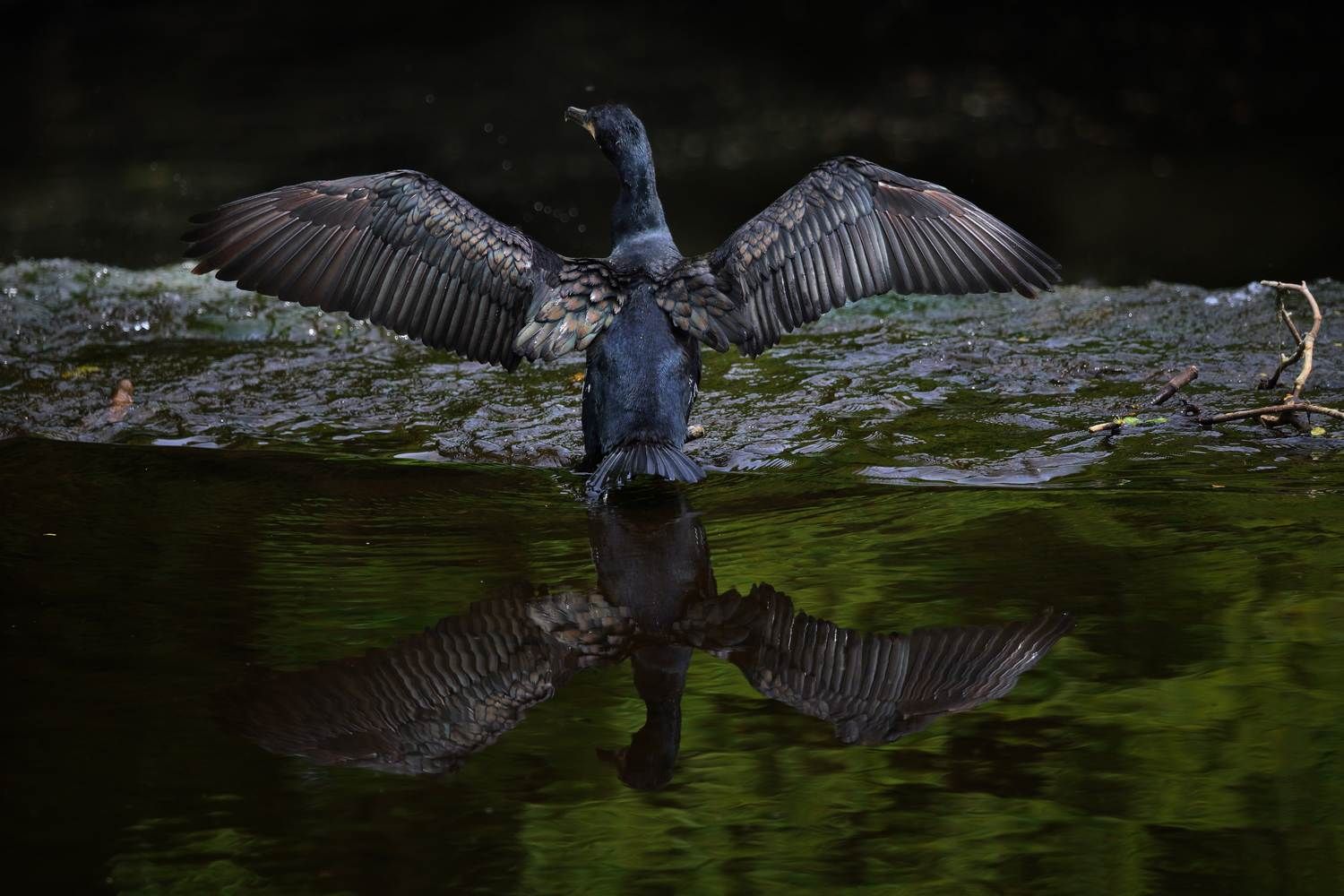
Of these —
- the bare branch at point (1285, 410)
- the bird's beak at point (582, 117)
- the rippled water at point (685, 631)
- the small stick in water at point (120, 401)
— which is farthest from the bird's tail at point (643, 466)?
the small stick in water at point (120, 401)

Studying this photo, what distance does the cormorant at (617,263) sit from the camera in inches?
220

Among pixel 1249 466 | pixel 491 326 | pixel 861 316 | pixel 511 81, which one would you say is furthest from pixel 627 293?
pixel 511 81

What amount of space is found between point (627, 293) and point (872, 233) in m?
1.05

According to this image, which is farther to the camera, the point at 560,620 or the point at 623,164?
the point at 623,164

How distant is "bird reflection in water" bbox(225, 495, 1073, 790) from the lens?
353cm

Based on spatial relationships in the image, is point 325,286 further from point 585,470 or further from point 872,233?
point 872,233

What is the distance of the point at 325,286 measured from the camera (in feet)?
19.0

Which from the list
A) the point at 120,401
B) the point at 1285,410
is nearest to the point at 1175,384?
the point at 1285,410

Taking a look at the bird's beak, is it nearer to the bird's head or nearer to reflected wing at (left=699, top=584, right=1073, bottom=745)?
the bird's head

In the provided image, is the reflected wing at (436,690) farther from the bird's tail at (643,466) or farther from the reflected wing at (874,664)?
the bird's tail at (643,466)

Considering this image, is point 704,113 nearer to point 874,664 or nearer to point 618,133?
point 618,133

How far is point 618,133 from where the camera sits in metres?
5.97

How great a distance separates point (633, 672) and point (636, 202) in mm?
2591

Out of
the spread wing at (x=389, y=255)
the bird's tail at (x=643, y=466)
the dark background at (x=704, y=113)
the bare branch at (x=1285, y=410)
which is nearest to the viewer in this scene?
the bird's tail at (x=643, y=466)
